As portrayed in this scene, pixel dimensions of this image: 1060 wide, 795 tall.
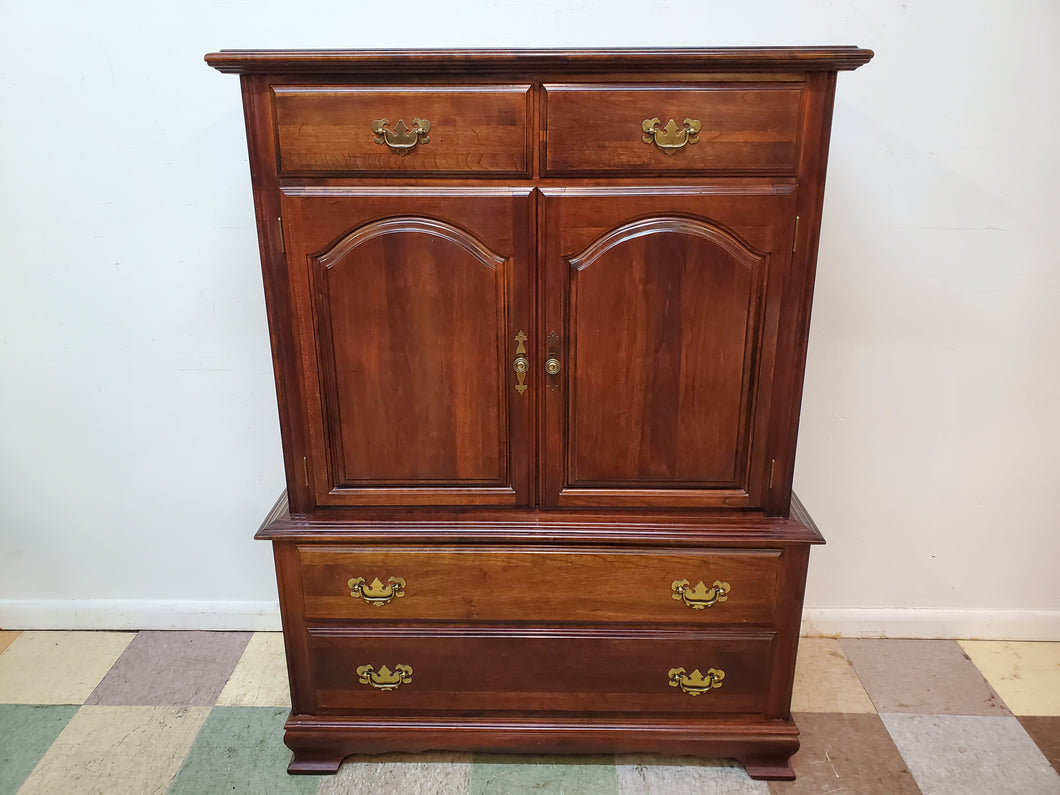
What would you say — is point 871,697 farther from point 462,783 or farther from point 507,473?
point 507,473

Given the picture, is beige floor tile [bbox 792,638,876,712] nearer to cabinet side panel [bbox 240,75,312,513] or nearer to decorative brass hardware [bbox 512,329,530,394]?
decorative brass hardware [bbox 512,329,530,394]

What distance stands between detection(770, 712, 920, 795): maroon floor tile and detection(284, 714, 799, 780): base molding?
0.05 metres

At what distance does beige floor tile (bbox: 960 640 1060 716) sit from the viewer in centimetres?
196

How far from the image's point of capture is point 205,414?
2074 millimetres

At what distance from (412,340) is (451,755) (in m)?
1.07

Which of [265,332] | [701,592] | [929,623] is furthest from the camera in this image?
[929,623]

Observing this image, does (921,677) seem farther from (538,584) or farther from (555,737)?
(538,584)

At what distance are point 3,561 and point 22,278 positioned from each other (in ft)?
3.02

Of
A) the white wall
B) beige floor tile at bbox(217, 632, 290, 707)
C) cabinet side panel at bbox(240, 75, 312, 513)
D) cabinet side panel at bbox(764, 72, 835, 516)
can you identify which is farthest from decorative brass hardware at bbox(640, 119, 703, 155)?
beige floor tile at bbox(217, 632, 290, 707)

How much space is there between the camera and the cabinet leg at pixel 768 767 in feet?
5.66

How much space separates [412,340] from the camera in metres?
1.47

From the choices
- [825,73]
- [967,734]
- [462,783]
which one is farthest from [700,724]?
[825,73]

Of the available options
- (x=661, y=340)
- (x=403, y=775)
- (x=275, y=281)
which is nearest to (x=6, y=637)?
(x=403, y=775)

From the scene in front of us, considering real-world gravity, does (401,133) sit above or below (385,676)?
above
